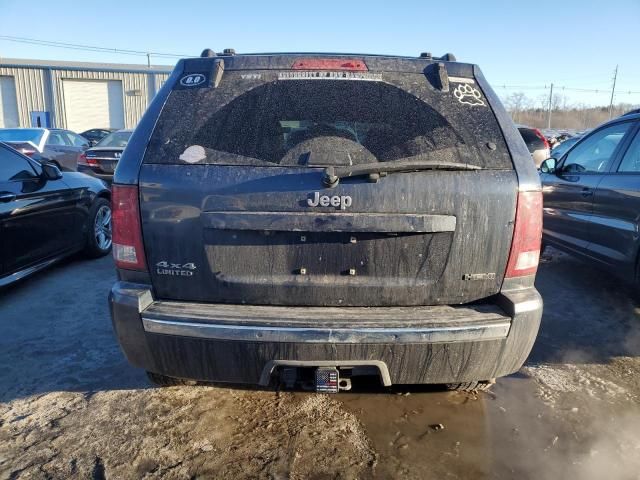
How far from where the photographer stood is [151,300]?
229 centimetres

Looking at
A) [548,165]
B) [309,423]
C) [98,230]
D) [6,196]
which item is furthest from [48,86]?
[309,423]

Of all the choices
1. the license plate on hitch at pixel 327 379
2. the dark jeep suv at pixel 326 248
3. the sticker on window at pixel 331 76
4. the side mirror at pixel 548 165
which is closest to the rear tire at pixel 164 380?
the dark jeep suv at pixel 326 248

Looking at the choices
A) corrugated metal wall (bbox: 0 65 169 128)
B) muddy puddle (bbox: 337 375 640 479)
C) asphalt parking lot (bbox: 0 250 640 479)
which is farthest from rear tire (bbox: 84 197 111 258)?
corrugated metal wall (bbox: 0 65 169 128)

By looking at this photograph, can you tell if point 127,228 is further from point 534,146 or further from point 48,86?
point 48,86

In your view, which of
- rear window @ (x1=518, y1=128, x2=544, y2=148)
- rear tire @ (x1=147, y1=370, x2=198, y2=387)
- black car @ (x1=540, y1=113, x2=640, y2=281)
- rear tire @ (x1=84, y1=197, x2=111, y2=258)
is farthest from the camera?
rear window @ (x1=518, y1=128, x2=544, y2=148)

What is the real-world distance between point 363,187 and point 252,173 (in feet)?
1.74

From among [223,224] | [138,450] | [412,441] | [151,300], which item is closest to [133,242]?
[151,300]

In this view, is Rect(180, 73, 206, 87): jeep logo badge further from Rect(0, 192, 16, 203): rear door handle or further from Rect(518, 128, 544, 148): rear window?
Rect(518, 128, 544, 148): rear window

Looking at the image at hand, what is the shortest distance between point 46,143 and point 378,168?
13468 millimetres

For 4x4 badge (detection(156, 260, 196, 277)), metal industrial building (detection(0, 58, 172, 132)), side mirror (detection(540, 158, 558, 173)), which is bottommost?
4x4 badge (detection(156, 260, 196, 277))

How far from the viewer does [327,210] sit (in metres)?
2.17

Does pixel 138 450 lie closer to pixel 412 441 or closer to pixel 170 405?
pixel 170 405

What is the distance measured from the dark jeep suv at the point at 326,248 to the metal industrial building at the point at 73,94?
35590 millimetres

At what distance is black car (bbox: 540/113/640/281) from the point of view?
399cm
